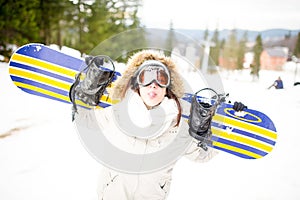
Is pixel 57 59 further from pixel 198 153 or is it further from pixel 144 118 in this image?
pixel 198 153

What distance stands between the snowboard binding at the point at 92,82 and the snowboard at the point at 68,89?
0.55 m

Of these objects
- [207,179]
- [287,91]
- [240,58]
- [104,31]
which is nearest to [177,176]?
[207,179]

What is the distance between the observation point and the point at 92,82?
1.12m

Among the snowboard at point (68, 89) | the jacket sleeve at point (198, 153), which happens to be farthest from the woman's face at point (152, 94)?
the snowboard at point (68, 89)

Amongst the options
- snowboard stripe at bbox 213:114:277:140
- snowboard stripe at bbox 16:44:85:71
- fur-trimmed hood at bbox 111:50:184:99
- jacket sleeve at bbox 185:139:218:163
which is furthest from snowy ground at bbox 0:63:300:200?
fur-trimmed hood at bbox 111:50:184:99

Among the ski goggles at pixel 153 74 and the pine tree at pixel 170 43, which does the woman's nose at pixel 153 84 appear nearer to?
the ski goggles at pixel 153 74

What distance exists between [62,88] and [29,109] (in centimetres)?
172

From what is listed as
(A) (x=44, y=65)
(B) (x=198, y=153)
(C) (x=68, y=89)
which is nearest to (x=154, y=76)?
(B) (x=198, y=153)

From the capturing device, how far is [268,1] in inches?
128

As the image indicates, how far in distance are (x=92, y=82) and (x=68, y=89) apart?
2.34ft

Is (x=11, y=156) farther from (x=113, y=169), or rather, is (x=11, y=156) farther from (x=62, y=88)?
(x=113, y=169)

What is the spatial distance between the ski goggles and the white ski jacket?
0.27ft

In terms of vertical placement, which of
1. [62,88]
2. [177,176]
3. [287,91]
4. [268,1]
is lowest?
[177,176]

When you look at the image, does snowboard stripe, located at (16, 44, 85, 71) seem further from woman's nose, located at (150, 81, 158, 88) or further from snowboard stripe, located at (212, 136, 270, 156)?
snowboard stripe, located at (212, 136, 270, 156)
